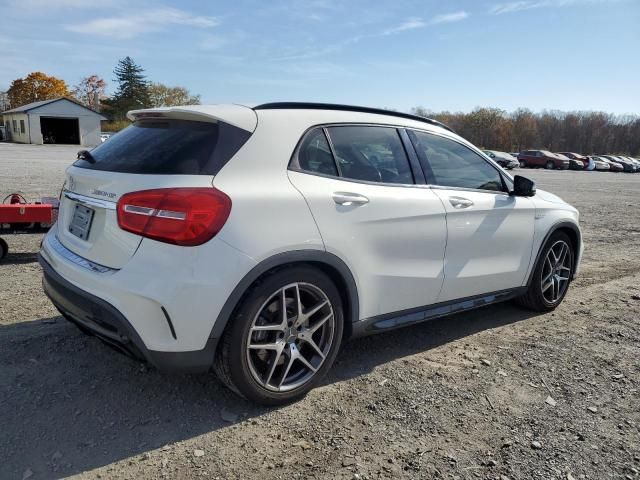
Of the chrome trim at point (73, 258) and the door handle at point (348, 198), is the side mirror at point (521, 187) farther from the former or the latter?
the chrome trim at point (73, 258)

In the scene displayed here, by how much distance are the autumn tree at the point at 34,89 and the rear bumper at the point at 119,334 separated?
94.5m

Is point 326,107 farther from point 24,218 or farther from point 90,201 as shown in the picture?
point 24,218

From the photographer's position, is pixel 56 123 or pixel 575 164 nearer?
pixel 575 164

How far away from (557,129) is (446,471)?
91.9m

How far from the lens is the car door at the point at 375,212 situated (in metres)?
3.09

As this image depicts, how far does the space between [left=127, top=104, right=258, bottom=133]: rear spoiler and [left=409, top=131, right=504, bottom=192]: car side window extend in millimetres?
1345

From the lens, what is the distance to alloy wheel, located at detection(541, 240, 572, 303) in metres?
4.80

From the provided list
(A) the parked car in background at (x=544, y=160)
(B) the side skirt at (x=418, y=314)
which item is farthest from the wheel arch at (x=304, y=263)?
(A) the parked car in background at (x=544, y=160)

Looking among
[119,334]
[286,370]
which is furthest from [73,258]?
[286,370]

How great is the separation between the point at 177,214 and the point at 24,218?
422cm

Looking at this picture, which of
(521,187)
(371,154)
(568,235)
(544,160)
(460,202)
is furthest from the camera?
(544,160)

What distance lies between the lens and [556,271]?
4918mm

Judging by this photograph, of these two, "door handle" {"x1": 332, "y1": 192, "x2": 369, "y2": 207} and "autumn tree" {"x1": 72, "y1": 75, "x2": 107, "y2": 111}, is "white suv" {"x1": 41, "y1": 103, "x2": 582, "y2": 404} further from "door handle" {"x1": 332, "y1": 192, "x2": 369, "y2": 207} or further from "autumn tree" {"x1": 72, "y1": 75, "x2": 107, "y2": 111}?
"autumn tree" {"x1": 72, "y1": 75, "x2": 107, "y2": 111}

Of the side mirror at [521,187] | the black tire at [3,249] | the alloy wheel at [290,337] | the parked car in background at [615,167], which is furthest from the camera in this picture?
the parked car in background at [615,167]
